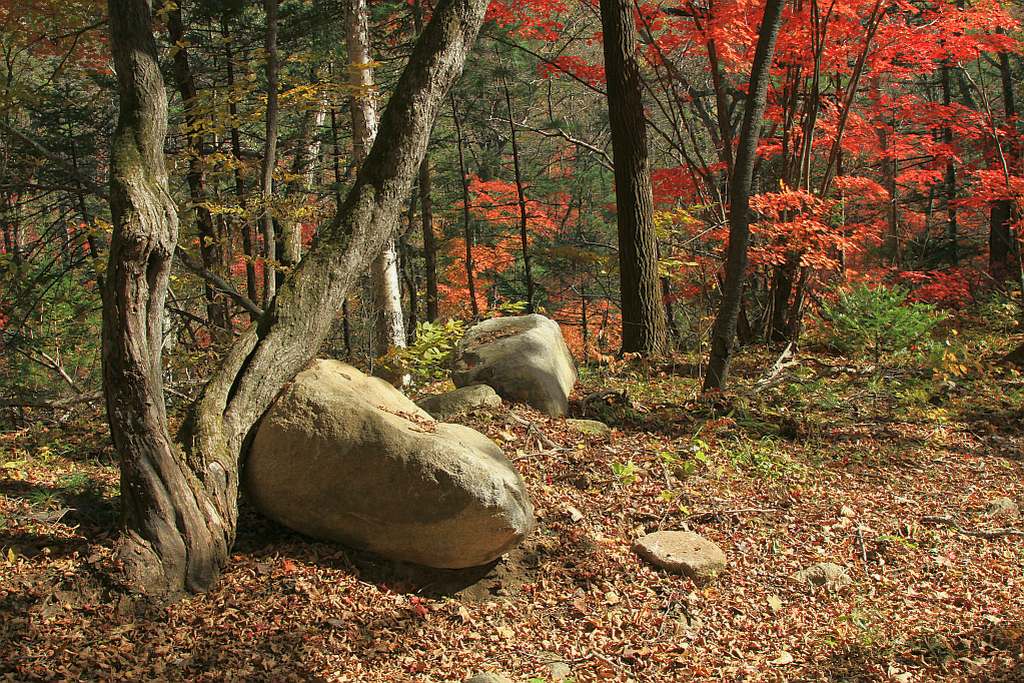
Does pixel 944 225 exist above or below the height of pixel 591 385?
above

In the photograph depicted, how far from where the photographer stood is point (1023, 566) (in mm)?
5109

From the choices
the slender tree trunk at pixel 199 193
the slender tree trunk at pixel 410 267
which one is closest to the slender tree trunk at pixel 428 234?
the slender tree trunk at pixel 410 267

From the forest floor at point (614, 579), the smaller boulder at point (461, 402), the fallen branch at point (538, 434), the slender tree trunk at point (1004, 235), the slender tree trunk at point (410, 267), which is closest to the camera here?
the forest floor at point (614, 579)

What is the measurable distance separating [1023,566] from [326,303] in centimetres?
482

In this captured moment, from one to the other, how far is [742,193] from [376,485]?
4.49m

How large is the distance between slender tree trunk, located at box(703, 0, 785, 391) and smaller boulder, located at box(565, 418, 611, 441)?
146cm

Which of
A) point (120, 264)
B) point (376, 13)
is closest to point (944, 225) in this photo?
point (376, 13)

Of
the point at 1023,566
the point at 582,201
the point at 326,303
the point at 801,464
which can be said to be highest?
the point at 582,201

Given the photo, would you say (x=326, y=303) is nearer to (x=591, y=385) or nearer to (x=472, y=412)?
(x=472, y=412)

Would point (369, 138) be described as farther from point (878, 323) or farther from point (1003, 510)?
point (1003, 510)

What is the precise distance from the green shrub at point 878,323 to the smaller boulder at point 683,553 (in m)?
5.10

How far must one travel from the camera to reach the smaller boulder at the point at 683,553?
15.7 ft

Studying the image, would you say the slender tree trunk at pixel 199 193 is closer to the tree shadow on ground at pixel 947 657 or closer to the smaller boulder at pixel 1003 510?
the tree shadow on ground at pixel 947 657

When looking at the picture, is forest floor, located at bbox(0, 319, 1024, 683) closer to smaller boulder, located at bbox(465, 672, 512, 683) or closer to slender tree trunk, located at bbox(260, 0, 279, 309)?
smaller boulder, located at bbox(465, 672, 512, 683)
